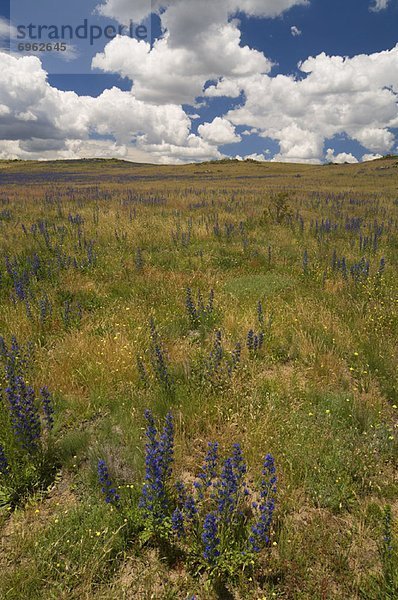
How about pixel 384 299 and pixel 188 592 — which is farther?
pixel 384 299

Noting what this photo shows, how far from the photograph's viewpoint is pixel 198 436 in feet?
11.5

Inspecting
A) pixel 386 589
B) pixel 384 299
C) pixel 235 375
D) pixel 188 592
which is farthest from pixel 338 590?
pixel 384 299

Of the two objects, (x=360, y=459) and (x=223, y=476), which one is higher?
(x=223, y=476)

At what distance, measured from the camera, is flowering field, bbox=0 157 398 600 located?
2367 millimetres

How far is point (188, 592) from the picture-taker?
7.50 ft

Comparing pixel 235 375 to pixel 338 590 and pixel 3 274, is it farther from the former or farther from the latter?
pixel 3 274

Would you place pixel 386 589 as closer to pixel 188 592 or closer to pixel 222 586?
pixel 222 586

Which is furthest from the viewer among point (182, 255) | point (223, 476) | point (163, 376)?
point (182, 255)

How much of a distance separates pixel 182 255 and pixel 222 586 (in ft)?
25.3

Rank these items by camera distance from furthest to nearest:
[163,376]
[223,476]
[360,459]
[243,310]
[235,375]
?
1. [243,310]
2. [235,375]
3. [163,376]
4. [360,459]
5. [223,476]

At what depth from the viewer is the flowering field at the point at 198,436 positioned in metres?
2.37

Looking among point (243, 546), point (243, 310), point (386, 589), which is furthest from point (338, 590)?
point (243, 310)

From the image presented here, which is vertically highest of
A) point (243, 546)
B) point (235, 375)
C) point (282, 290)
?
point (282, 290)

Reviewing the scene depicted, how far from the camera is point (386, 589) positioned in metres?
2.19
